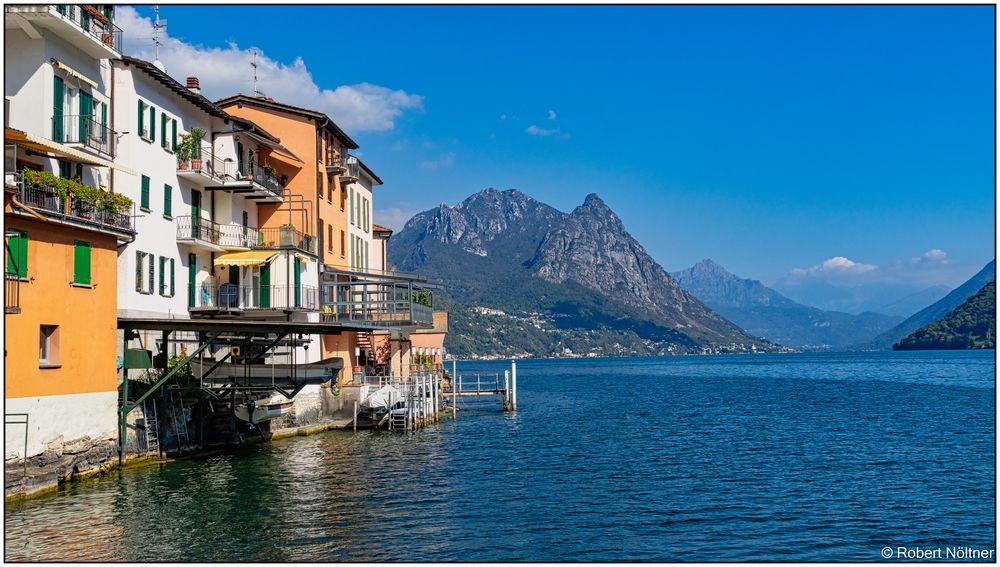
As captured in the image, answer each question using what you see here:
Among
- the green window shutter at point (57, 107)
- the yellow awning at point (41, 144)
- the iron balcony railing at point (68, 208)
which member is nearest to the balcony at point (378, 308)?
the green window shutter at point (57, 107)

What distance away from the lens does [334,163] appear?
172 feet

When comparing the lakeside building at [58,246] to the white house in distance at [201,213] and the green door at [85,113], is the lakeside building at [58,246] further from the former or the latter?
the white house in distance at [201,213]

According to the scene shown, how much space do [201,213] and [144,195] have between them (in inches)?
206

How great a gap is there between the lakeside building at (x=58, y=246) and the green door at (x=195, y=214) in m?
7.40

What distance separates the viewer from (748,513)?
2577 cm

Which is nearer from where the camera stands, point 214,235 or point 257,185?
point 214,235

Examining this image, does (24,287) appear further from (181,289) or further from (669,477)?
(669,477)

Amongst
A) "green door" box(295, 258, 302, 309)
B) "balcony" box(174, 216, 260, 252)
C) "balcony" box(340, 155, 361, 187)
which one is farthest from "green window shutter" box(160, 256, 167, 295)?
"balcony" box(340, 155, 361, 187)

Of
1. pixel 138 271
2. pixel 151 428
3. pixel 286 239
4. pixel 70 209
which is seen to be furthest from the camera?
pixel 286 239

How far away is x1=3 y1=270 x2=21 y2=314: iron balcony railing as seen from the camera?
79.3 feet

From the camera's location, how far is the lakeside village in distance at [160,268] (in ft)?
84.8

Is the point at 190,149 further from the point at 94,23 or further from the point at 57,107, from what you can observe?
the point at 57,107

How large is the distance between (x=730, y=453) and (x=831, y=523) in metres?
15.6

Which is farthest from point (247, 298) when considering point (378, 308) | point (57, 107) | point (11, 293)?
point (11, 293)
